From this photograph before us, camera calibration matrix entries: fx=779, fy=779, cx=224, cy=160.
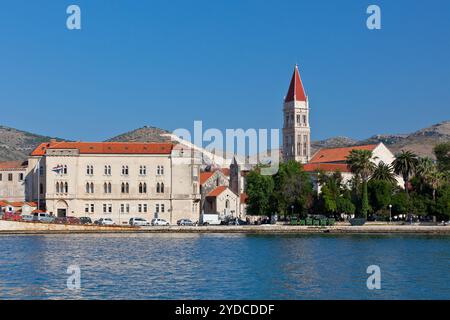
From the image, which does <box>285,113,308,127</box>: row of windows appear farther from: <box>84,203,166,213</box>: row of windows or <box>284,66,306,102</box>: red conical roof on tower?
<box>84,203,166,213</box>: row of windows

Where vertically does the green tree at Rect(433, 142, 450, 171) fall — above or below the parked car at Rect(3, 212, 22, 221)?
above

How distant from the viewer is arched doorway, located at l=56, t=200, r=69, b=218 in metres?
90.2

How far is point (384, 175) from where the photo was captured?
93.1 m

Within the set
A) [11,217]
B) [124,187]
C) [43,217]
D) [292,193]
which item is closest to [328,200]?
[292,193]

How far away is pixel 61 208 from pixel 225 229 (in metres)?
20.6

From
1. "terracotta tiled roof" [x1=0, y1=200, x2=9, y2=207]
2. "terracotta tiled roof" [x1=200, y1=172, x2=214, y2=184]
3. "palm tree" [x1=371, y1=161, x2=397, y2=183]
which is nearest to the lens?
"terracotta tiled roof" [x1=0, y1=200, x2=9, y2=207]

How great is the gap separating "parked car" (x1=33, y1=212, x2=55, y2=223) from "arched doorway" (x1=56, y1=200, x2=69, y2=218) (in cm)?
191

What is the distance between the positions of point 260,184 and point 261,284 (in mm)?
58461

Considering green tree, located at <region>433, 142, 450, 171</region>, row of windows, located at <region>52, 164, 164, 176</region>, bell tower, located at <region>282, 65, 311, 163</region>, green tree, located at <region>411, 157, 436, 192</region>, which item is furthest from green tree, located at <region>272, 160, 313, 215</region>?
bell tower, located at <region>282, 65, 311, 163</region>

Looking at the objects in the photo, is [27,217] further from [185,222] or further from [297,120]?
[297,120]

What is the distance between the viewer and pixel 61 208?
9044 cm

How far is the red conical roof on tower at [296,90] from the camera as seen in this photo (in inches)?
5812

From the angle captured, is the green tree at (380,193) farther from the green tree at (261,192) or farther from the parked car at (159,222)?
the parked car at (159,222)
